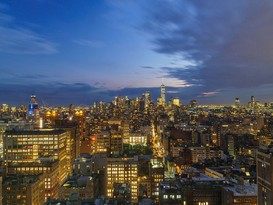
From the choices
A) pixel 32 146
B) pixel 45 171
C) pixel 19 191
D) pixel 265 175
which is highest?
pixel 265 175

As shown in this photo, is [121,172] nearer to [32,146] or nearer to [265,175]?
[32,146]

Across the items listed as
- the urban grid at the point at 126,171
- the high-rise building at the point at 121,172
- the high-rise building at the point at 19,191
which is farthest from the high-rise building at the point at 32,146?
the high-rise building at the point at 19,191

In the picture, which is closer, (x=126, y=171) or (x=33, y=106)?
(x=126, y=171)

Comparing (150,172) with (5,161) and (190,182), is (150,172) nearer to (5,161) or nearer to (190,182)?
(190,182)

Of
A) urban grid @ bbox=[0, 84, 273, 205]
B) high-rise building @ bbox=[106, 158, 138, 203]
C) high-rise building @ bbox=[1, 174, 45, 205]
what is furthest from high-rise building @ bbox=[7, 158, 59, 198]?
high-rise building @ bbox=[1, 174, 45, 205]

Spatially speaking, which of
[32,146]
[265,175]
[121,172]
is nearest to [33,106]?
[32,146]

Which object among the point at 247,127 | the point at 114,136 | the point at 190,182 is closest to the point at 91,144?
the point at 114,136

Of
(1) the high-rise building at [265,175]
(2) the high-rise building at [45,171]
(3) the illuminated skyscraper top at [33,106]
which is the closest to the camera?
(1) the high-rise building at [265,175]

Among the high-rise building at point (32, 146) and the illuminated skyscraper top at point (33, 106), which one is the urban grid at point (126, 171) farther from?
the illuminated skyscraper top at point (33, 106)

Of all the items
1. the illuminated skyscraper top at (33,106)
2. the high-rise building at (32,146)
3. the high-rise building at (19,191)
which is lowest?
the high-rise building at (19,191)

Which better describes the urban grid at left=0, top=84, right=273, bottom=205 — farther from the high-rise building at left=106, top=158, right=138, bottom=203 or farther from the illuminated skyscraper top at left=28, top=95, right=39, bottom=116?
the illuminated skyscraper top at left=28, top=95, right=39, bottom=116

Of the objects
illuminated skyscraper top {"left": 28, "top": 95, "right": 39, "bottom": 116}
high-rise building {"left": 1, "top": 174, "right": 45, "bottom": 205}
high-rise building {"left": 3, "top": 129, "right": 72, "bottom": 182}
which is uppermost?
illuminated skyscraper top {"left": 28, "top": 95, "right": 39, "bottom": 116}

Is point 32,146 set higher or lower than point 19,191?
higher
